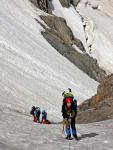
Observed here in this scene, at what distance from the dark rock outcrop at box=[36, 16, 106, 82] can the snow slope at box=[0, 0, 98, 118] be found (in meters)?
2.02

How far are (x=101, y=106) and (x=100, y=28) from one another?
75.3 metres

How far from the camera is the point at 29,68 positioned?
51.3m

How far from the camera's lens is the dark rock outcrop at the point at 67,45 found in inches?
2675

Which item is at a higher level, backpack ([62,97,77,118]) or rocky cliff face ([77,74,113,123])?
rocky cliff face ([77,74,113,123])

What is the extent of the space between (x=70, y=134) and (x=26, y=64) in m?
38.1

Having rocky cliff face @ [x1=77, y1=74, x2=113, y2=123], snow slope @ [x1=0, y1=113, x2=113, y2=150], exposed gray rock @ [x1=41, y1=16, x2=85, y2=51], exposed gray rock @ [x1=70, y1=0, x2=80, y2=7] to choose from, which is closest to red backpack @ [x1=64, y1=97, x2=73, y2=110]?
snow slope @ [x1=0, y1=113, x2=113, y2=150]

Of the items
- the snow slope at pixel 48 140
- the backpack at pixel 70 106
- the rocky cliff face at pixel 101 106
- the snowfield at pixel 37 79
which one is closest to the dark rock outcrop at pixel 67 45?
the snowfield at pixel 37 79

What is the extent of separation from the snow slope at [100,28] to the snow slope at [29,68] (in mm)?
15329

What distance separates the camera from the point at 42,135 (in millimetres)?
14508

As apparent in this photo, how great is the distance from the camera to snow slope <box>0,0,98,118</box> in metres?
39.0

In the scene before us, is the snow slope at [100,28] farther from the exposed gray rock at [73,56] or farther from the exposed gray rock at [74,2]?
the exposed gray rock at [73,56]

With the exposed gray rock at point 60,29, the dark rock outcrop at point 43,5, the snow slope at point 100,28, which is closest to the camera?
the exposed gray rock at point 60,29

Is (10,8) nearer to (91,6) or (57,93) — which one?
(57,93)

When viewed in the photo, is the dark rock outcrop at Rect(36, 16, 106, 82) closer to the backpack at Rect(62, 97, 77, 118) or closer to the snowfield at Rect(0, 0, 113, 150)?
the snowfield at Rect(0, 0, 113, 150)
